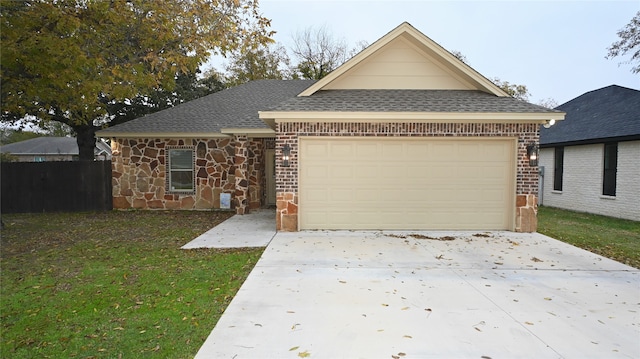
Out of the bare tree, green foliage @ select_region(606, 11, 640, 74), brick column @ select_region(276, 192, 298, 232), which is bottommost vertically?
brick column @ select_region(276, 192, 298, 232)

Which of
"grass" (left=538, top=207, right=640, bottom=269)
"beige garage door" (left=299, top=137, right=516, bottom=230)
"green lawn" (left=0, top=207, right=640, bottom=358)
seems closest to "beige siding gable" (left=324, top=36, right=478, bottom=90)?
"beige garage door" (left=299, top=137, right=516, bottom=230)

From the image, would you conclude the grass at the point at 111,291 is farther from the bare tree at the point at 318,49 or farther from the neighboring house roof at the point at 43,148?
the neighboring house roof at the point at 43,148

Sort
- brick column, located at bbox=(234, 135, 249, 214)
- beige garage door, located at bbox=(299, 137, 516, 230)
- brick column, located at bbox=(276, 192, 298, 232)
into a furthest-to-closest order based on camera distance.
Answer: brick column, located at bbox=(234, 135, 249, 214) < beige garage door, located at bbox=(299, 137, 516, 230) < brick column, located at bbox=(276, 192, 298, 232)

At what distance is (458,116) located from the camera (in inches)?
323

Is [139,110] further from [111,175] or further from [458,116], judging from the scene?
[458,116]

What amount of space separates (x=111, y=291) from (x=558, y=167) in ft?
54.2

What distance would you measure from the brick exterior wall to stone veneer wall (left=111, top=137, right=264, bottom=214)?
1199 cm

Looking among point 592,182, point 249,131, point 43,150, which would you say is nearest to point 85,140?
point 249,131

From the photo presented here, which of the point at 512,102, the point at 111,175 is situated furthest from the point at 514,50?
the point at 111,175

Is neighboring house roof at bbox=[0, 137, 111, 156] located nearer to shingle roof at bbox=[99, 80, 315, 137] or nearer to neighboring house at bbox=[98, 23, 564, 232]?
shingle roof at bbox=[99, 80, 315, 137]

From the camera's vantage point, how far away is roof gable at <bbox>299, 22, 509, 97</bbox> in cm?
916

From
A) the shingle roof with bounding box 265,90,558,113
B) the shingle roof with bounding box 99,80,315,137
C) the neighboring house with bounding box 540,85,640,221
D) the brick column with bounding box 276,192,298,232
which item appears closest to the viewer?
the shingle roof with bounding box 265,90,558,113

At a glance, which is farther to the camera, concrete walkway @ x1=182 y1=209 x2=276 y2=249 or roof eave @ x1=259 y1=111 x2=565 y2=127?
roof eave @ x1=259 y1=111 x2=565 y2=127

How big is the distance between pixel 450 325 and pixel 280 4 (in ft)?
36.7
